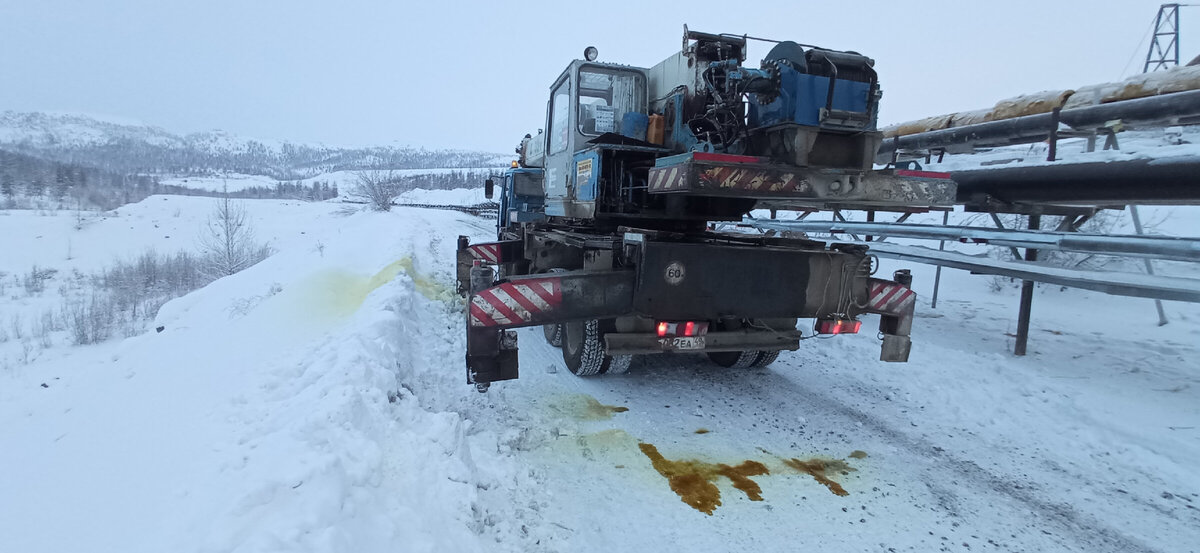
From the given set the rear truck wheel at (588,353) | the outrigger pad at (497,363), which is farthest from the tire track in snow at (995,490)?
the outrigger pad at (497,363)

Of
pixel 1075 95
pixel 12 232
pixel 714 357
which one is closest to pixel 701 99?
pixel 714 357

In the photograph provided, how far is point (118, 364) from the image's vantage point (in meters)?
7.22

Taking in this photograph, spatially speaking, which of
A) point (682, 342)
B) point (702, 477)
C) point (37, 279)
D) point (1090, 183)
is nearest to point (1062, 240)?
point (1090, 183)

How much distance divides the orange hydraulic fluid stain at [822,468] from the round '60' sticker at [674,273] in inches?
62.9

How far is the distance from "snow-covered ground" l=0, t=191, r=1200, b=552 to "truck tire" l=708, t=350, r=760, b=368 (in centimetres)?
22

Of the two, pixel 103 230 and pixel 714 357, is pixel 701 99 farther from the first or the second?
pixel 103 230

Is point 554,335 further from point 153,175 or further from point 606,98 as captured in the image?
point 153,175

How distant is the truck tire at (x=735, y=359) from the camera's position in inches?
238

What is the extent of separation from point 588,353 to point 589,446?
1346 mm

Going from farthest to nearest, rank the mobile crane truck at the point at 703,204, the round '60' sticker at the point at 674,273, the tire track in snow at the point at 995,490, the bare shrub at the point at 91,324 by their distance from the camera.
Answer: the bare shrub at the point at 91,324 → the round '60' sticker at the point at 674,273 → the mobile crane truck at the point at 703,204 → the tire track in snow at the point at 995,490

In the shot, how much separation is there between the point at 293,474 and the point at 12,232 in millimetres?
58196

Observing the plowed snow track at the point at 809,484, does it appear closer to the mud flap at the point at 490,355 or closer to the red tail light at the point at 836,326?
the mud flap at the point at 490,355

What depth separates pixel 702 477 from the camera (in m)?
3.94

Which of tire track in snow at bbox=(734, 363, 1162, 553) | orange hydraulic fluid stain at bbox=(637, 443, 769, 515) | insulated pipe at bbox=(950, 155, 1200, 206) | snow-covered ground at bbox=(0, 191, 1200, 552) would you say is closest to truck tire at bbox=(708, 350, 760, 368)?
snow-covered ground at bbox=(0, 191, 1200, 552)
